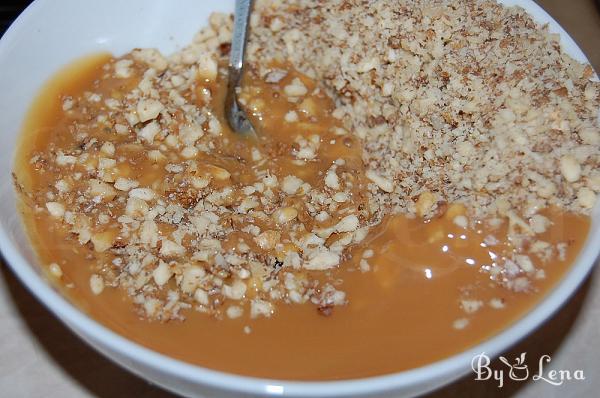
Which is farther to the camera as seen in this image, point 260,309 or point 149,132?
point 149,132

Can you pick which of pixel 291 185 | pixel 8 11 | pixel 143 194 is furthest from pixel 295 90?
pixel 8 11

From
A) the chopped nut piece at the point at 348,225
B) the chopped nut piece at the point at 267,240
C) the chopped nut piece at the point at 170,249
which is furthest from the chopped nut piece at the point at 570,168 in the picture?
the chopped nut piece at the point at 170,249

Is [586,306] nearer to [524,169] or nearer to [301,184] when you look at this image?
[524,169]

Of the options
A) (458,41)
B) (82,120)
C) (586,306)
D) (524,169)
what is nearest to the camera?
(524,169)

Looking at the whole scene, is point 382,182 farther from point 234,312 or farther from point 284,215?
point 234,312

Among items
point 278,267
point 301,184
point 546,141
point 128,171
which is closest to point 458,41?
point 546,141

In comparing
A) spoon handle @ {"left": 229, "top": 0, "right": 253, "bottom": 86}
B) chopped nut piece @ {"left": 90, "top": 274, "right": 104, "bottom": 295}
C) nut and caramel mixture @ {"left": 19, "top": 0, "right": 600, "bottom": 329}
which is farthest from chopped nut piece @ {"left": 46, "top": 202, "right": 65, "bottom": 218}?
spoon handle @ {"left": 229, "top": 0, "right": 253, "bottom": 86}

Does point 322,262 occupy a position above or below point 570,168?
below

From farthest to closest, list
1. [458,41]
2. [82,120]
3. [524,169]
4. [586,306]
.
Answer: [586,306]
[82,120]
[458,41]
[524,169]
